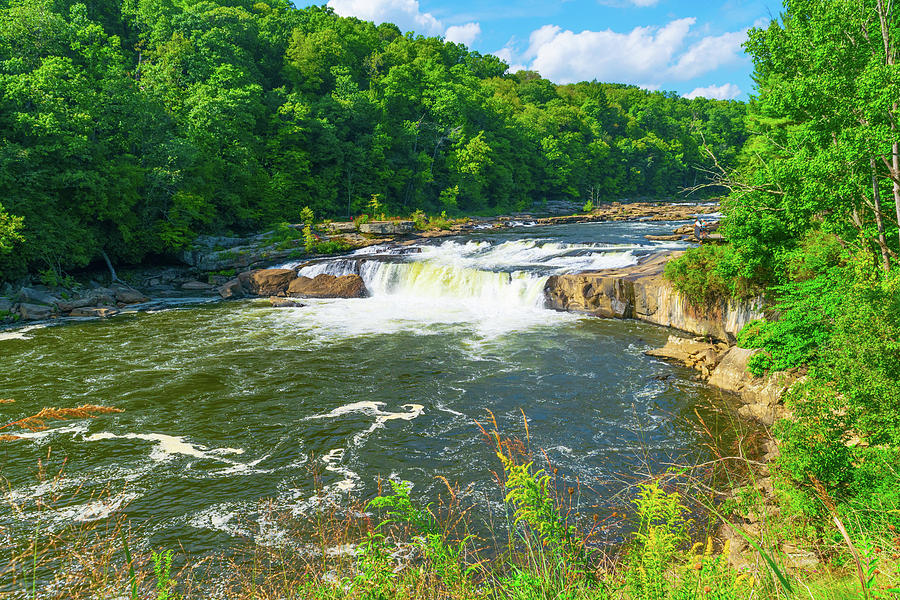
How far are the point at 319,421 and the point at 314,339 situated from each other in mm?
7176

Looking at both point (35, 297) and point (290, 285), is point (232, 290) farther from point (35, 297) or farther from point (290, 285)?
point (35, 297)

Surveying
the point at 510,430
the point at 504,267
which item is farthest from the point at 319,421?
the point at 504,267

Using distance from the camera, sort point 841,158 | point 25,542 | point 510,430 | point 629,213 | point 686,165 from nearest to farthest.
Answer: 1. point 25,542
2. point 841,158
3. point 510,430
4. point 629,213
5. point 686,165

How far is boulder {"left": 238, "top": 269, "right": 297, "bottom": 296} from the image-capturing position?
27.2 metres

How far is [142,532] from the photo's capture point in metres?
7.79

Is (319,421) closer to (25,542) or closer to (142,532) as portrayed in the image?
(142,532)

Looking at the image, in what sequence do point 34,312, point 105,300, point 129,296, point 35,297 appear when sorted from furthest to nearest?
point 129,296
point 105,300
point 35,297
point 34,312

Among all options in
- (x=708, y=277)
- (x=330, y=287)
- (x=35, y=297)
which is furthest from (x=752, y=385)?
(x=35, y=297)

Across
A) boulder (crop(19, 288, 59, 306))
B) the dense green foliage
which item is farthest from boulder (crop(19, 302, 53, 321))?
the dense green foliage

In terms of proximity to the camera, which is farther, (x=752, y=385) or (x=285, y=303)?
(x=285, y=303)

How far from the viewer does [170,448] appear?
10633 mm

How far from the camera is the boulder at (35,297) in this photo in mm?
22516

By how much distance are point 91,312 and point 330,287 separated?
1033 centimetres

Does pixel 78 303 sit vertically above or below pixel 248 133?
below
